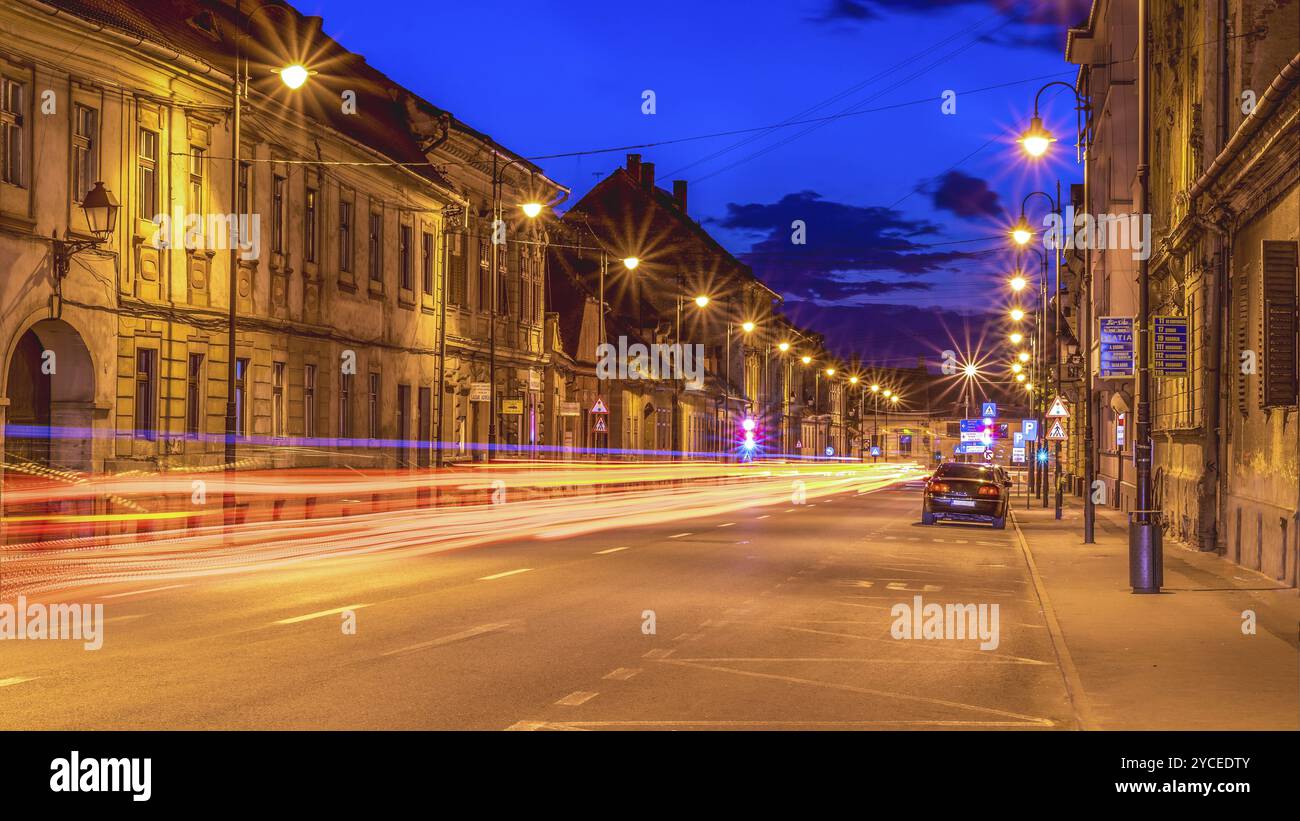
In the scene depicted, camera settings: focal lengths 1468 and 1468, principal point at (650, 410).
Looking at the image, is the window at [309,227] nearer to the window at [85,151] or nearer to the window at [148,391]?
the window at [148,391]

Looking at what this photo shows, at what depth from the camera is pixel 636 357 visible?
7850 centimetres

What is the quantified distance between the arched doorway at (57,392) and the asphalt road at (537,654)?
31.0 feet

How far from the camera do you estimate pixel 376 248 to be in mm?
42688

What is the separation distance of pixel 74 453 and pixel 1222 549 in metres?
20.6

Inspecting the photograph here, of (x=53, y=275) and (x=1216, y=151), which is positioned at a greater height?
(x=1216, y=151)

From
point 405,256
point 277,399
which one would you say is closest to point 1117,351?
point 277,399

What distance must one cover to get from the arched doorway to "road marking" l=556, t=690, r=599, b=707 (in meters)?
20.5

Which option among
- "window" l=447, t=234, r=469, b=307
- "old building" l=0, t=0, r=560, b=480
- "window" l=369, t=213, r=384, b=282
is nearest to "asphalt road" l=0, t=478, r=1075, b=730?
"old building" l=0, t=0, r=560, b=480

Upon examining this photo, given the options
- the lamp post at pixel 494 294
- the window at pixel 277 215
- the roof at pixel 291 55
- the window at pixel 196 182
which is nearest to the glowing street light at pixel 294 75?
the roof at pixel 291 55

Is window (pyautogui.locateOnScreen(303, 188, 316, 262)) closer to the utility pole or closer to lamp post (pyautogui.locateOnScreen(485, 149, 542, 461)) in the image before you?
lamp post (pyautogui.locateOnScreen(485, 149, 542, 461))

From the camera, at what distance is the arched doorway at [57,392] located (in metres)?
27.5

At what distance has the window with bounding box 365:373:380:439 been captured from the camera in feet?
137
